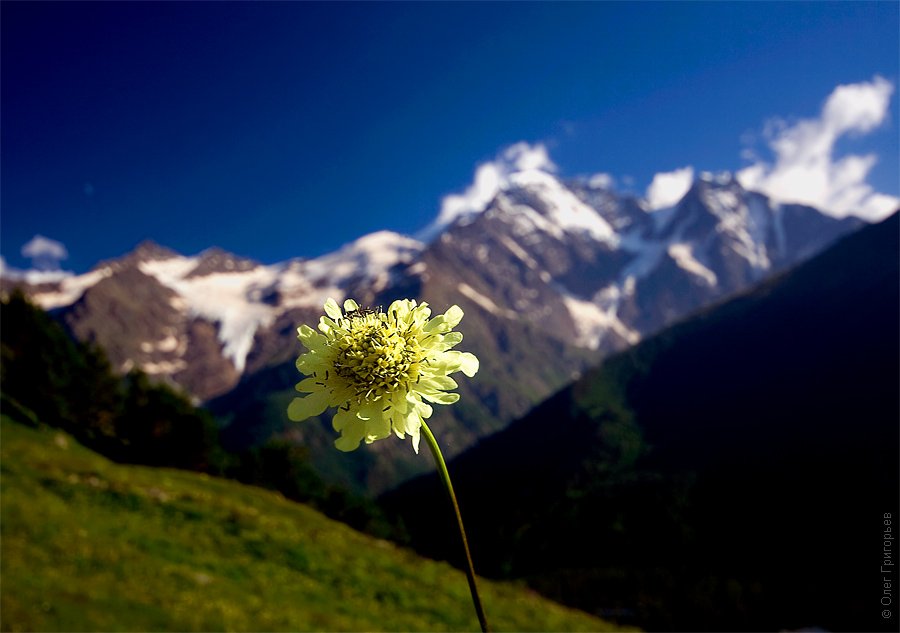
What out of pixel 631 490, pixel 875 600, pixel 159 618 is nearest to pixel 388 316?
pixel 159 618

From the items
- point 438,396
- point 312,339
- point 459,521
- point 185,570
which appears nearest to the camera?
point 459,521

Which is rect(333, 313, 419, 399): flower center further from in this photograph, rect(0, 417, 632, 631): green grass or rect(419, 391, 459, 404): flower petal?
rect(0, 417, 632, 631): green grass

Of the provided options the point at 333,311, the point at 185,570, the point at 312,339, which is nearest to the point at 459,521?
the point at 312,339

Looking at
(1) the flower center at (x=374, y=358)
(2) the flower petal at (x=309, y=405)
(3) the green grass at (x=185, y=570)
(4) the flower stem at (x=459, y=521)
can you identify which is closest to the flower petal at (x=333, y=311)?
(1) the flower center at (x=374, y=358)

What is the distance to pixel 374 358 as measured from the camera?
13.3ft

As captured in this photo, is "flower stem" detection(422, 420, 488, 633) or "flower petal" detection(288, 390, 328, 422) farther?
"flower petal" detection(288, 390, 328, 422)

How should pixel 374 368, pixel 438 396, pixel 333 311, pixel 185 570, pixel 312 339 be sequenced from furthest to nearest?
pixel 185 570 → pixel 333 311 → pixel 312 339 → pixel 374 368 → pixel 438 396

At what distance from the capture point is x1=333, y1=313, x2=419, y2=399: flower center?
13.2 feet

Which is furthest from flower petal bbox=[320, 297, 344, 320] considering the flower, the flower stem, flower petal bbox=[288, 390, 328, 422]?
the flower stem

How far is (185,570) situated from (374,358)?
20545 mm

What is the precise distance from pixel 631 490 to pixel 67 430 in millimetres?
169440

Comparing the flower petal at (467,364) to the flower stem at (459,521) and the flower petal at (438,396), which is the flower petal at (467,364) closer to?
the flower petal at (438,396)

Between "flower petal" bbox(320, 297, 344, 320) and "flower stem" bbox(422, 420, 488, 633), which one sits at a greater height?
"flower petal" bbox(320, 297, 344, 320)

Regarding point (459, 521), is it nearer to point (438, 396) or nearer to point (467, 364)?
point (438, 396)
